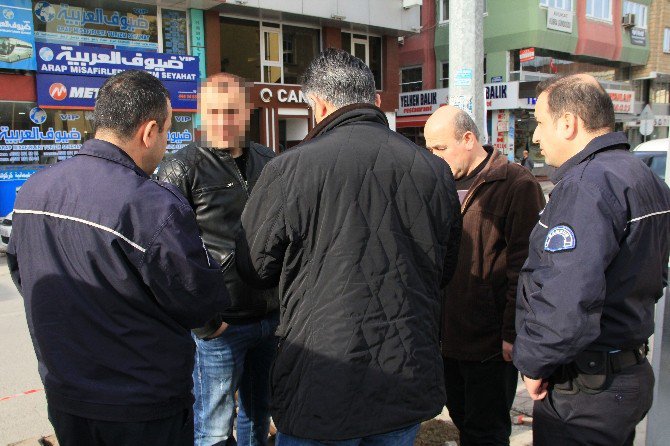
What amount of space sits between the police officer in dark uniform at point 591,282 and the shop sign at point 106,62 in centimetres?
1366

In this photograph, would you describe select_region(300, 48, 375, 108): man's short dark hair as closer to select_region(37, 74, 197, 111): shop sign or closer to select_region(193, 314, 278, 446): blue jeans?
select_region(193, 314, 278, 446): blue jeans

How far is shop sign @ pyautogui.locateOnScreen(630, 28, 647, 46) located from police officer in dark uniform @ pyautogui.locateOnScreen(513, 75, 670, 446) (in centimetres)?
3287

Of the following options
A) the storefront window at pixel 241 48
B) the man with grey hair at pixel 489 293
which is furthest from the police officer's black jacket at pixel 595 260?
the storefront window at pixel 241 48

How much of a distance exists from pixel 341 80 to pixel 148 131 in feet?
2.30

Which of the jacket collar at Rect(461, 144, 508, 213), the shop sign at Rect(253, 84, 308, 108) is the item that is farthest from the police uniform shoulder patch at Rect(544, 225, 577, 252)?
the shop sign at Rect(253, 84, 308, 108)

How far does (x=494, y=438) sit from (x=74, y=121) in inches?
545

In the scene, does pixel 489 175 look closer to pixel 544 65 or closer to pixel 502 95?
pixel 502 95

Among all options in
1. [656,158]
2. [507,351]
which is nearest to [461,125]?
[507,351]

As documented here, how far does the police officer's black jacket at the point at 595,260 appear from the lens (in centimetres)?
188

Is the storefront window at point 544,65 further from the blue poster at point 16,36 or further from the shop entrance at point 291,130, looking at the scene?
the blue poster at point 16,36

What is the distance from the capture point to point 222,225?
107 inches

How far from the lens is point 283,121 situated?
766 inches

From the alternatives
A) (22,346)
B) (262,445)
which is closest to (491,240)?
(262,445)

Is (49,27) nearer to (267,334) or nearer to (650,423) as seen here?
(267,334)
